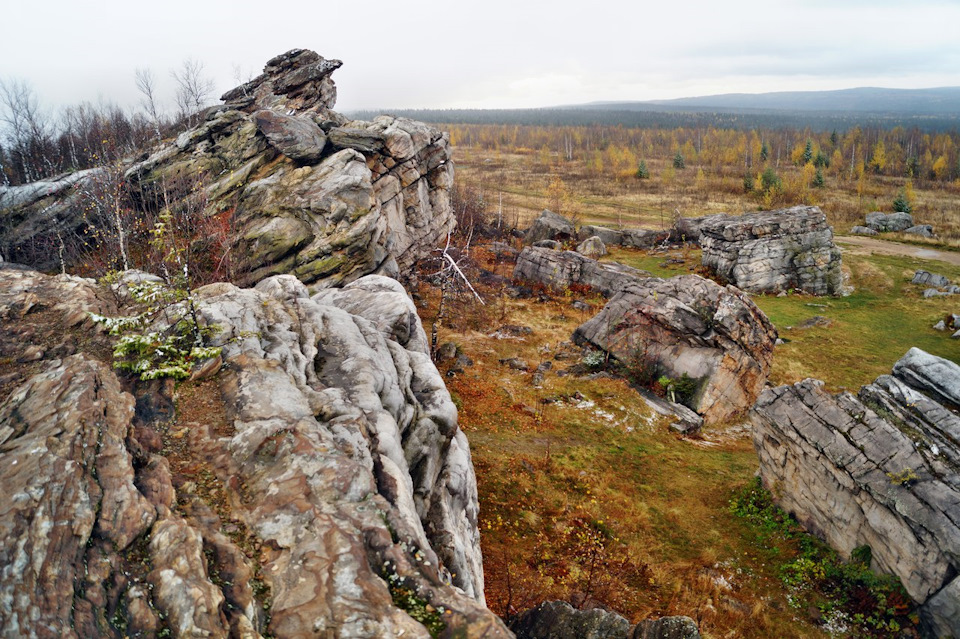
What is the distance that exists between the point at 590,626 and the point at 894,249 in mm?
58922

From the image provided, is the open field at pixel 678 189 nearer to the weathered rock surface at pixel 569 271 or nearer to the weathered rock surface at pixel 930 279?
the weathered rock surface at pixel 930 279

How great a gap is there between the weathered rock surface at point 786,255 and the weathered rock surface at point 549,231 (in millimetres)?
17584

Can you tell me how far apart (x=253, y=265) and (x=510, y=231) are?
124 ft

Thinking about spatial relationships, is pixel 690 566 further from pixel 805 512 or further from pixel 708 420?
pixel 708 420

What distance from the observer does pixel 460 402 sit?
22672 millimetres

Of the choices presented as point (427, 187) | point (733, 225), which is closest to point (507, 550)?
point (427, 187)

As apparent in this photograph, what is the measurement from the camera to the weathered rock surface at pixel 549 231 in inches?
2179

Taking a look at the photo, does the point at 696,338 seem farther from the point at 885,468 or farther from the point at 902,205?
the point at 902,205

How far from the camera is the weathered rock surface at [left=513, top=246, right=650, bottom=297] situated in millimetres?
38938

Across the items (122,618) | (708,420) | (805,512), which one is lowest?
(708,420)

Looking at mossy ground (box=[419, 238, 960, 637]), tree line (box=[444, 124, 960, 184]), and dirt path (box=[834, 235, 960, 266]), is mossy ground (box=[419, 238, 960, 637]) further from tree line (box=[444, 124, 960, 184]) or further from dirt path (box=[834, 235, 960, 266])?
tree line (box=[444, 124, 960, 184])

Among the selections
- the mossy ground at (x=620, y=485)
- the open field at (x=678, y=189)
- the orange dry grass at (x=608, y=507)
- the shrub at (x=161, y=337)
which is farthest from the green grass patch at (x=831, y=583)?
the open field at (x=678, y=189)

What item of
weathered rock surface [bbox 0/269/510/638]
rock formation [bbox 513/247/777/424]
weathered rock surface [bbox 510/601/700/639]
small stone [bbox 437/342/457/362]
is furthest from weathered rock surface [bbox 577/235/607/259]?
weathered rock surface [bbox 510/601/700/639]

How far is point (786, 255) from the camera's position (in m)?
41.2
